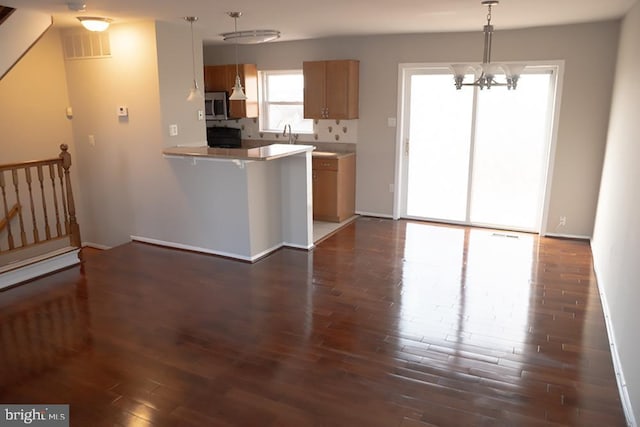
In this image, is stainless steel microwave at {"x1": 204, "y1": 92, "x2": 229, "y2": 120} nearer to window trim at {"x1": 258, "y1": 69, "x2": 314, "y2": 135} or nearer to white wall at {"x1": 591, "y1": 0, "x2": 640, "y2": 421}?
window trim at {"x1": 258, "y1": 69, "x2": 314, "y2": 135}

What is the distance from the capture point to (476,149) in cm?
598

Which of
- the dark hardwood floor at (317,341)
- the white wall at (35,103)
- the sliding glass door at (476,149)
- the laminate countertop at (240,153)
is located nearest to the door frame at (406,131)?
the sliding glass door at (476,149)

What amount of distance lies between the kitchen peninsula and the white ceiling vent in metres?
1.32

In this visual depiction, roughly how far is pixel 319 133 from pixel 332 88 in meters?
0.74

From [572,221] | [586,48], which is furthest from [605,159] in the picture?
[586,48]

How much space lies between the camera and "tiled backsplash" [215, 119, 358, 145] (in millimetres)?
6480

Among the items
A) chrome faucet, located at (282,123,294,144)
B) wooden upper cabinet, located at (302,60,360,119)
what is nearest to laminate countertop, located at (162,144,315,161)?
wooden upper cabinet, located at (302,60,360,119)

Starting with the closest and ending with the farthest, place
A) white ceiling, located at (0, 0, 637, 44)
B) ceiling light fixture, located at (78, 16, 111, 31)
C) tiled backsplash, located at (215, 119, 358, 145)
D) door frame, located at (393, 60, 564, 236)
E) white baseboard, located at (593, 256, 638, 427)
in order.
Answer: white baseboard, located at (593, 256, 638, 427)
white ceiling, located at (0, 0, 637, 44)
ceiling light fixture, located at (78, 16, 111, 31)
door frame, located at (393, 60, 564, 236)
tiled backsplash, located at (215, 119, 358, 145)

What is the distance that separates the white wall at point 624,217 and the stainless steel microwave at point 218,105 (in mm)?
4776

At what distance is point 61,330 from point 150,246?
2.03 m

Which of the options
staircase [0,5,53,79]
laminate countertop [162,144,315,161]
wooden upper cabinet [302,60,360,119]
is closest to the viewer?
staircase [0,5,53,79]

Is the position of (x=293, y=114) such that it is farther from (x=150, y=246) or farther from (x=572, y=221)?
(x=572, y=221)

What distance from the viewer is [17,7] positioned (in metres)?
4.07

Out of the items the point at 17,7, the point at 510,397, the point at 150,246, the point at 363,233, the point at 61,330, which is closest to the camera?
the point at 510,397
